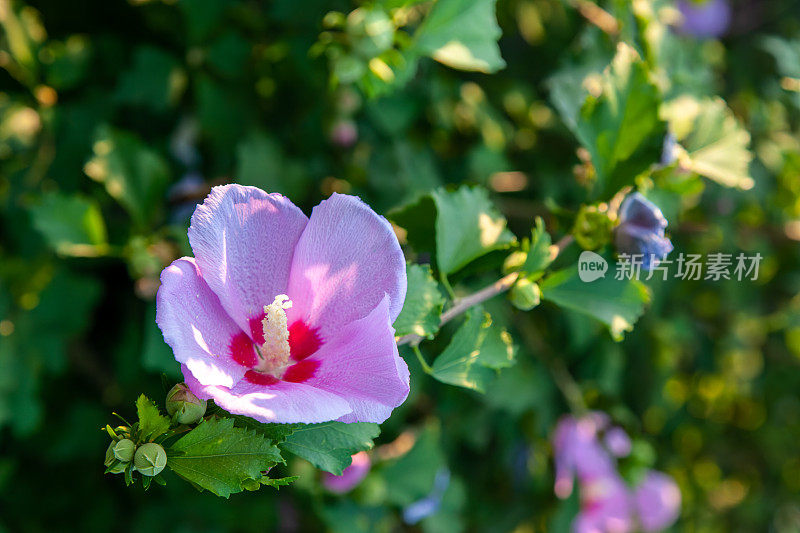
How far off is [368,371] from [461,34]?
1.83ft

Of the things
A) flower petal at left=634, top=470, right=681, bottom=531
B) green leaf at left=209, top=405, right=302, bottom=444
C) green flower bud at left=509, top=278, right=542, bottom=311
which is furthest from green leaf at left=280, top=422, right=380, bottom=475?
flower petal at left=634, top=470, right=681, bottom=531

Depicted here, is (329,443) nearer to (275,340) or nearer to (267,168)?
(275,340)

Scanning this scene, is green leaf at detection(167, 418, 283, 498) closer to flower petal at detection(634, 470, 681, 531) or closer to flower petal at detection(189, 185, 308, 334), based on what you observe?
flower petal at detection(189, 185, 308, 334)

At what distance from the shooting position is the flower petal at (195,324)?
0.50m

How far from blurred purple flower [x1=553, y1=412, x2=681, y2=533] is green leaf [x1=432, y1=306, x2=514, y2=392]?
71cm

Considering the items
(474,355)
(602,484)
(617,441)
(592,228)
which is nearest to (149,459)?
(474,355)

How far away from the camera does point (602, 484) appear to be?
Result: 1520 millimetres

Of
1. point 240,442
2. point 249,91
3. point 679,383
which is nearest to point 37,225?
point 249,91

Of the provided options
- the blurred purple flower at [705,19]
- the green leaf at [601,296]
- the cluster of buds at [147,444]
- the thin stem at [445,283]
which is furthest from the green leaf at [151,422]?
the blurred purple flower at [705,19]

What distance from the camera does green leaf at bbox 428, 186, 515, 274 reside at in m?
0.74

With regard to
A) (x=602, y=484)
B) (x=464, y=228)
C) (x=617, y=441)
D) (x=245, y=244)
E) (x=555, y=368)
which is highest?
(x=245, y=244)

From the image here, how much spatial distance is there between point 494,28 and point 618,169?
11.0 inches

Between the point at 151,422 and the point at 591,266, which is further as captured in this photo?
the point at 591,266

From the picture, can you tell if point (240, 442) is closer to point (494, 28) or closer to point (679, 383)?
point (494, 28)
